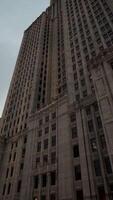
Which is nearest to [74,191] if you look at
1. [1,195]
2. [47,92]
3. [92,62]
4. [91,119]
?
[91,119]

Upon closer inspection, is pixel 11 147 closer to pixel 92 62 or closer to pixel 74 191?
pixel 74 191

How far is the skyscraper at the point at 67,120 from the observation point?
32.8m

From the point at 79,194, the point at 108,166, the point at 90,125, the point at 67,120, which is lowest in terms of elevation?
the point at 79,194

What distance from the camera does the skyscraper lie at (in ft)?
108

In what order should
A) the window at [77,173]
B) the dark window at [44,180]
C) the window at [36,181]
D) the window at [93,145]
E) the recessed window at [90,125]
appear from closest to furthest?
the window at [77,173]
the window at [93,145]
the recessed window at [90,125]
the dark window at [44,180]
the window at [36,181]

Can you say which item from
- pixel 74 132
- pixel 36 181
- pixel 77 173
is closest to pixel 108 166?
pixel 77 173

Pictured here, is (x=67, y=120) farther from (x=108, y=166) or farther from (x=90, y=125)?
(x=108, y=166)

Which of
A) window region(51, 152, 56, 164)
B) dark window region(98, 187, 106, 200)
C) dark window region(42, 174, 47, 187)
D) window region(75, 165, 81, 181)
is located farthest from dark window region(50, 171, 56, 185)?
dark window region(98, 187, 106, 200)

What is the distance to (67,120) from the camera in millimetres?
43688

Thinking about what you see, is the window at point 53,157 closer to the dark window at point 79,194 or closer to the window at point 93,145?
the dark window at point 79,194

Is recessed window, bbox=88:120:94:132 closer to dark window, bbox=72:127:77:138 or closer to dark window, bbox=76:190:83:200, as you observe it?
dark window, bbox=72:127:77:138

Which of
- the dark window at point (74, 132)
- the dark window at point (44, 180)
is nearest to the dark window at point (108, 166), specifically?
the dark window at point (74, 132)

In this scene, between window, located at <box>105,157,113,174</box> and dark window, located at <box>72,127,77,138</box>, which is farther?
dark window, located at <box>72,127,77,138</box>

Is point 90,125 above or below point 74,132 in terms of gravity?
above
